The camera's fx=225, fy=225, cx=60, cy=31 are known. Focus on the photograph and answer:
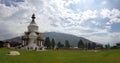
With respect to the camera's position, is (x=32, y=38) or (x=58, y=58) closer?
(x=58, y=58)

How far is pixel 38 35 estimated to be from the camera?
101750 millimetres

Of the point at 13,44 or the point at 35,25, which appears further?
the point at 13,44

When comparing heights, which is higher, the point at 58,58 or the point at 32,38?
the point at 32,38

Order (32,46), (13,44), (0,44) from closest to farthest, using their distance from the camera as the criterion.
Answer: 1. (32,46)
2. (0,44)
3. (13,44)

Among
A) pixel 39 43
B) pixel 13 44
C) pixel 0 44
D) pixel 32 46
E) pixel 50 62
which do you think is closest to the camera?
pixel 50 62

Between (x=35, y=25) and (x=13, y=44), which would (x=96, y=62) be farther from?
(x=13, y=44)

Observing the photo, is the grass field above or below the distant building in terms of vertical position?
below

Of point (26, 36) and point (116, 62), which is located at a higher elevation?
point (26, 36)

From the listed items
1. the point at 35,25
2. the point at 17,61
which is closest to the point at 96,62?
the point at 17,61

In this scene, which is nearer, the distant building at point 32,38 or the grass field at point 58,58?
the grass field at point 58,58

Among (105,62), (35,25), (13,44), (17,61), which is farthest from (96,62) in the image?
(13,44)

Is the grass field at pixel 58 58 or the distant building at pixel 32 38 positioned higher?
the distant building at pixel 32 38

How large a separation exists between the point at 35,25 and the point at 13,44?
29.3m

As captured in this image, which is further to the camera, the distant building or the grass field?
the distant building
